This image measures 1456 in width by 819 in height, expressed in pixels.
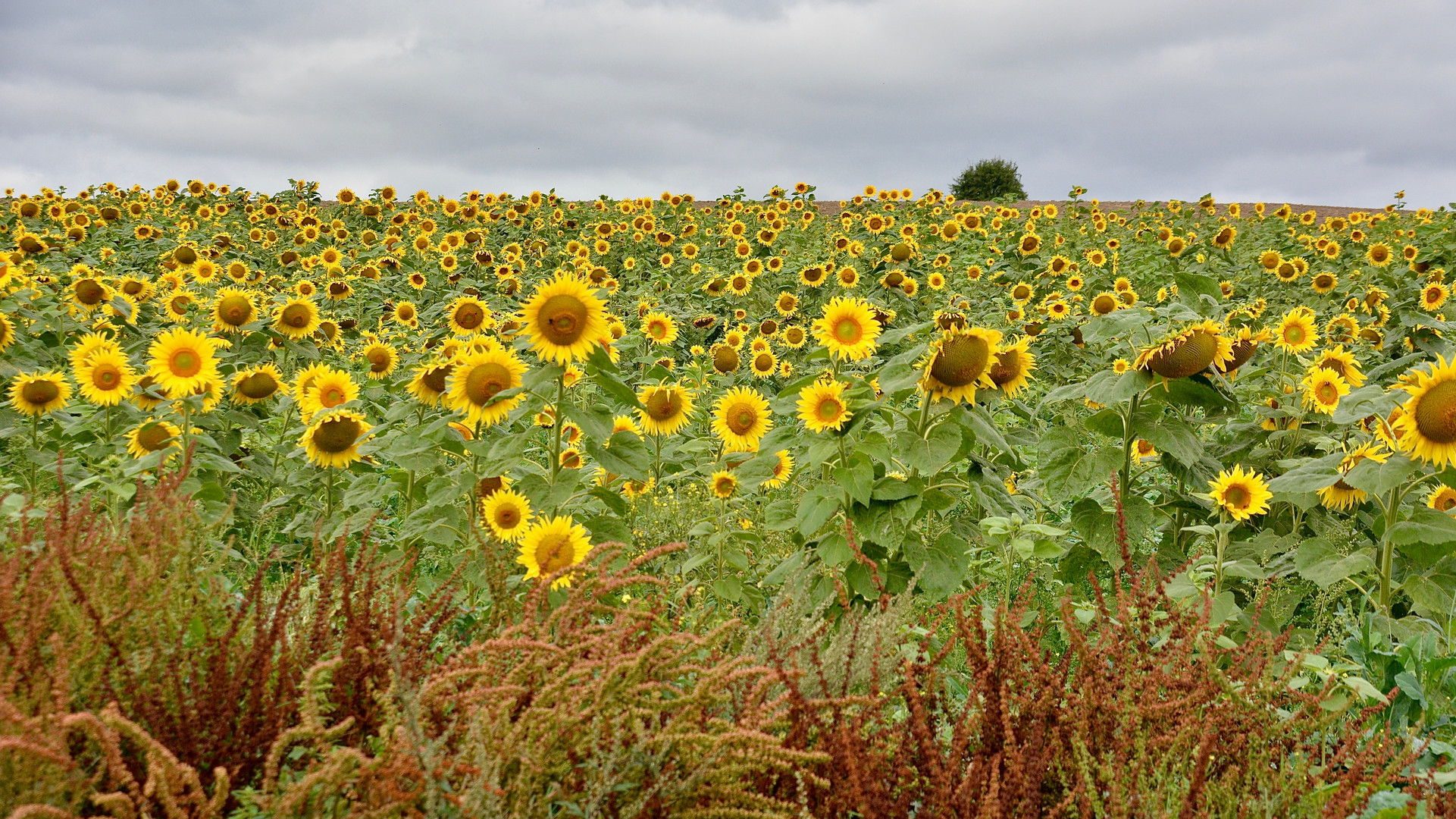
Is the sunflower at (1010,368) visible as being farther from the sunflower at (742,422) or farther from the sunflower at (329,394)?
the sunflower at (329,394)

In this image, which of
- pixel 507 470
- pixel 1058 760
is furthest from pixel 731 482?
pixel 1058 760

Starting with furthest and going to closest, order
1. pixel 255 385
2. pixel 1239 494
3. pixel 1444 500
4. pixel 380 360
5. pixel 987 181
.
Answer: pixel 987 181 < pixel 380 360 < pixel 255 385 < pixel 1444 500 < pixel 1239 494

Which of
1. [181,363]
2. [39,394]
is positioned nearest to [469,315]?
[181,363]

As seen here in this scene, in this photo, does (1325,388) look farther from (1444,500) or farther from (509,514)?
(509,514)

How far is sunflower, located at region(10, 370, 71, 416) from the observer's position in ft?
15.2

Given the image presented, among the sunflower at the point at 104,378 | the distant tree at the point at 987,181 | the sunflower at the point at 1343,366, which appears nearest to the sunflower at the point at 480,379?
the sunflower at the point at 104,378

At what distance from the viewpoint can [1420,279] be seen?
10227 mm

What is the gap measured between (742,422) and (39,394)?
3.52 metres

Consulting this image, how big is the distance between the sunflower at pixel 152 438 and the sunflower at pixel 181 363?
17 centimetres

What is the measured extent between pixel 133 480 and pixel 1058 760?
391 cm

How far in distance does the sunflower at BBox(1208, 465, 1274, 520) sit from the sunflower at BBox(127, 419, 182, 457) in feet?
14.7

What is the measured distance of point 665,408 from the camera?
4.25m

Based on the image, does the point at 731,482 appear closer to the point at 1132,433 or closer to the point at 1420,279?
the point at 1132,433

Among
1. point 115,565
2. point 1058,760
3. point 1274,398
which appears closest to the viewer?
point 1058,760
